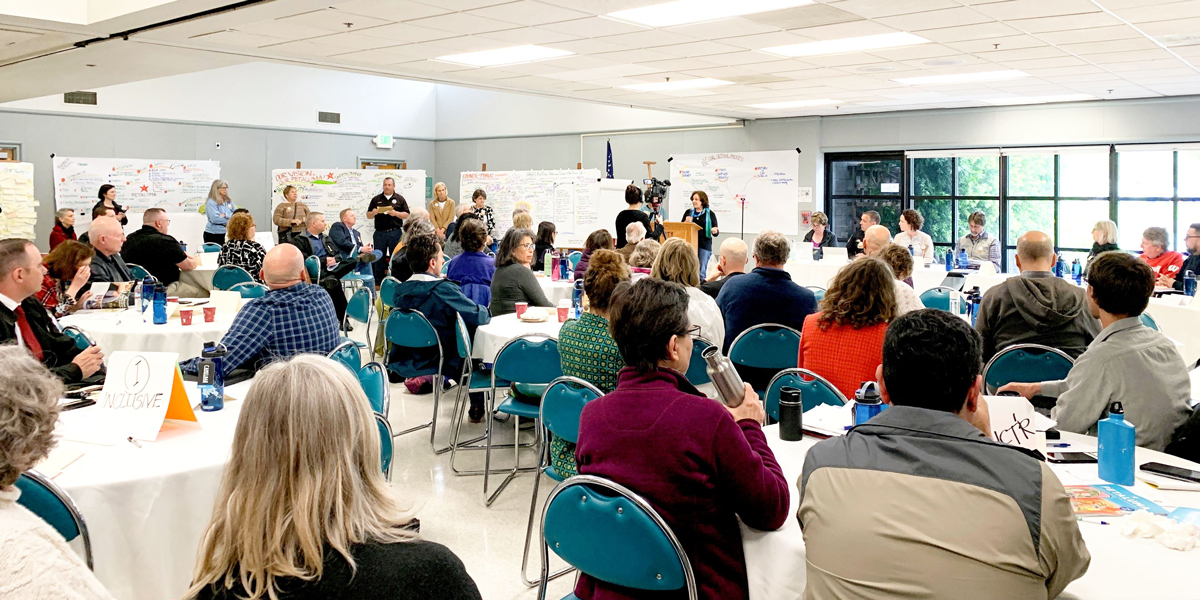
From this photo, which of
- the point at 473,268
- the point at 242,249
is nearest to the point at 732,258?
the point at 473,268

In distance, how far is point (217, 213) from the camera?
11.3 m

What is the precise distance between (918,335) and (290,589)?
4.03 feet

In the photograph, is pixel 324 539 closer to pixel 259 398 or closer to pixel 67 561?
pixel 259 398

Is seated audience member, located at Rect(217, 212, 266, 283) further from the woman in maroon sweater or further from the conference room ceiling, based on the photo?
the woman in maroon sweater

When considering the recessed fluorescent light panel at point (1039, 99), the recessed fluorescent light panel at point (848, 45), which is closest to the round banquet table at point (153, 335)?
the recessed fluorescent light panel at point (848, 45)

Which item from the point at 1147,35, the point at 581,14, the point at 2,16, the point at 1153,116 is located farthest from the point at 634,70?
the point at 1153,116

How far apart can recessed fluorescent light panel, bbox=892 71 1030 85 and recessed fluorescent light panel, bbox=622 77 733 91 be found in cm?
177

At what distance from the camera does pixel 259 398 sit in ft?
4.37

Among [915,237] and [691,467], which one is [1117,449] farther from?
[915,237]

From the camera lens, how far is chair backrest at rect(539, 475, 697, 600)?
1836 mm

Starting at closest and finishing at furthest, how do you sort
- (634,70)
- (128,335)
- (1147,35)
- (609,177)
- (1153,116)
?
(128,335)
(1147,35)
(634,70)
(1153,116)
(609,177)

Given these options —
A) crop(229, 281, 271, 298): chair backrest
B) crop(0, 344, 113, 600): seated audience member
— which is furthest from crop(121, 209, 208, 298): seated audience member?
crop(0, 344, 113, 600): seated audience member

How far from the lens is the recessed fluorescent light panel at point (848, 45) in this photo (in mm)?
6020

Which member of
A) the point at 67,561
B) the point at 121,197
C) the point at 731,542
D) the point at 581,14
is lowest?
the point at 731,542
